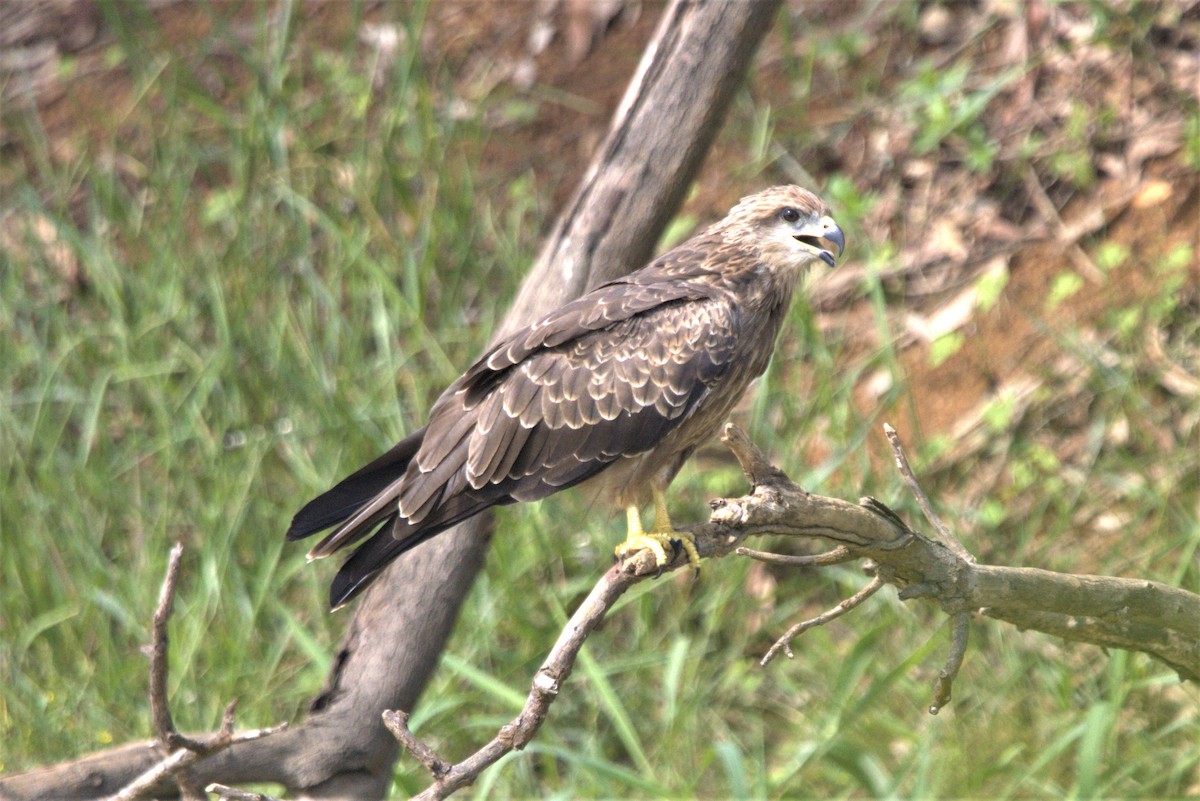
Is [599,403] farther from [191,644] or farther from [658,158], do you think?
[191,644]

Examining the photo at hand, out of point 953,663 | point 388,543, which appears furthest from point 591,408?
point 953,663

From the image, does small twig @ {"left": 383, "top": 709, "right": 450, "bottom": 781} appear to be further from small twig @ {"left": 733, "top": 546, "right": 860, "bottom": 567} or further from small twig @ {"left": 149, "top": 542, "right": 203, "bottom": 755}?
small twig @ {"left": 733, "top": 546, "right": 860, "bottom": 567}

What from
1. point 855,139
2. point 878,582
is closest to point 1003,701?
point 878,582

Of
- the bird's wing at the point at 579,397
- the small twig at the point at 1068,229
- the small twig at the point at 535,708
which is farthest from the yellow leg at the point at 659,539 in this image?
the small twig at the point at 1068,229

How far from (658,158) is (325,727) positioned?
71.1 inches

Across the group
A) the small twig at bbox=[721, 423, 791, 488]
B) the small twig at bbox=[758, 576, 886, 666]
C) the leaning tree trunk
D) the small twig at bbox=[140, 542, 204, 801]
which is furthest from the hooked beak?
the small twig at bbox=[140, 542, 204, 801]

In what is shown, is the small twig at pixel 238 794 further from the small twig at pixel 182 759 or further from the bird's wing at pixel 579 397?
the bird's wing at pixel 579 397

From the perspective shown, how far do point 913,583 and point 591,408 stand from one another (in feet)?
2.87

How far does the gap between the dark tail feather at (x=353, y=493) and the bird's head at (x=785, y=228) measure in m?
0.97

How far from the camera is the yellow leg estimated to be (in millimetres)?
3018

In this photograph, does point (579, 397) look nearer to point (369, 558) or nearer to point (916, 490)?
point (369, 558)

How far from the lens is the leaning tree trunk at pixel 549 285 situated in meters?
3.46

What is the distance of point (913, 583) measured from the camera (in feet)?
9.15

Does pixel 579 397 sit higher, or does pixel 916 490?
pixel 916 490
